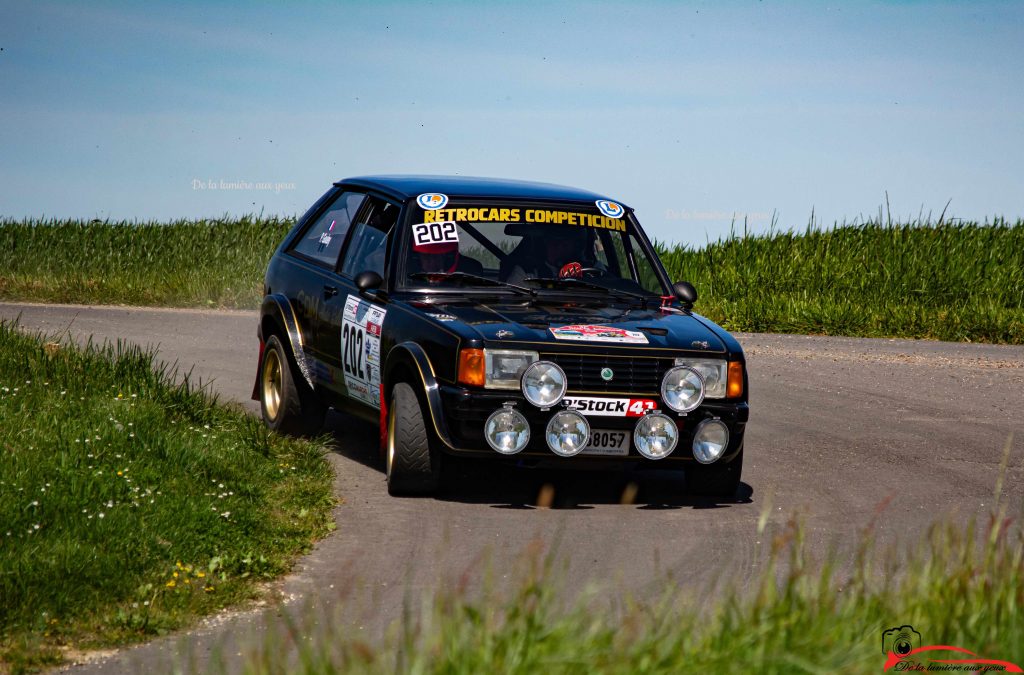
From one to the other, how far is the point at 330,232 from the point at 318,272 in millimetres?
413

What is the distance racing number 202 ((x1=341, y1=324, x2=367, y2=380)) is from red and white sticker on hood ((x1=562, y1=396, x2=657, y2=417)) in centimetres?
161

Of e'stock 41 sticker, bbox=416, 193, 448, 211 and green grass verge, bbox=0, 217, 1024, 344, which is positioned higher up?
e'stock 41 sticker, bbox=416, 193, 448, 211

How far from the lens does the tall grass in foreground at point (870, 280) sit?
1977cm

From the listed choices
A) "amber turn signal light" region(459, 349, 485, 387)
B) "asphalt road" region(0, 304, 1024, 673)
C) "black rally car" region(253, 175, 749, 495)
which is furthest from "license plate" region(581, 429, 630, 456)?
"amber turn signal light" region(459, 349, 485, 387)

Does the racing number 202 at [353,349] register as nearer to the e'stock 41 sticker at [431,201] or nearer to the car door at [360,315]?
the car door at [360,315]

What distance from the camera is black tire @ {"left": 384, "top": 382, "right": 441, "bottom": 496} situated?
Result: 26.0 feet

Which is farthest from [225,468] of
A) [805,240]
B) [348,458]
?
[805,240]

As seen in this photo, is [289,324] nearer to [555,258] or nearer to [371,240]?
[371,240]

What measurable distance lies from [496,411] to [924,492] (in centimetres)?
289

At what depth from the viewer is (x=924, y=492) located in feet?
28.9

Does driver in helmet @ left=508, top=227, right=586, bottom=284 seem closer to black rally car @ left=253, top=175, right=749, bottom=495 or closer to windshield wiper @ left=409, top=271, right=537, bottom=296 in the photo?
black rally car @ left=253, top=175, right=749, bottom=495

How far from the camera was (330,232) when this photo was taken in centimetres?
1007

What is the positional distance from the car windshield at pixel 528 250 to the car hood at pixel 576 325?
34 centimetres

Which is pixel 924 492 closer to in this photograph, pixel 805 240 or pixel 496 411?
pixel 496 411
